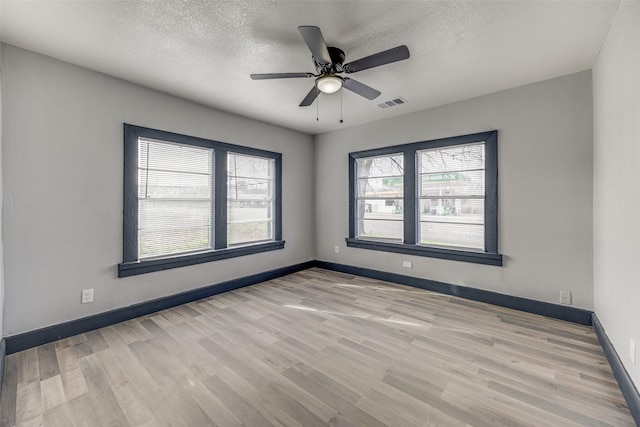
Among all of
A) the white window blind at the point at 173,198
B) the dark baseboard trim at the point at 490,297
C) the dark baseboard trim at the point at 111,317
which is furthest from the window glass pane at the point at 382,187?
the white window blind at the point at 173,198

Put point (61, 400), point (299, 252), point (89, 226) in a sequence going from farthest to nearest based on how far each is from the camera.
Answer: point (299, 252), point (89, 226), point (61, 400)

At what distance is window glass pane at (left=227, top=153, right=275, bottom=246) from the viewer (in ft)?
13.9

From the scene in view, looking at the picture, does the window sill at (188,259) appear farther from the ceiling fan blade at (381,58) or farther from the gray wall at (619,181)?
the gray wall at (619,181)

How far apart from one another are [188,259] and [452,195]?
3.76m

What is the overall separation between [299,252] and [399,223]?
6.48 ft

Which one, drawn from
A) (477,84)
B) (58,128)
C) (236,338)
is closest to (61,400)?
(236,338)

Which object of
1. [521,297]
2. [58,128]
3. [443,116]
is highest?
[443,116]

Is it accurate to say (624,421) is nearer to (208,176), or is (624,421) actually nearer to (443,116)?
(443,116)

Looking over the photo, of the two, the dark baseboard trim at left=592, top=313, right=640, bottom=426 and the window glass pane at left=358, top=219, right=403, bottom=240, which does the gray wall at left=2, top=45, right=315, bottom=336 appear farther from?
the dark baseboard trim at left=592, top=313, right=640, bottom=426

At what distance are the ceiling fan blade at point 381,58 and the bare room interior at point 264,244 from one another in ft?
0.09

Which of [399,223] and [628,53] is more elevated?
[628,53]

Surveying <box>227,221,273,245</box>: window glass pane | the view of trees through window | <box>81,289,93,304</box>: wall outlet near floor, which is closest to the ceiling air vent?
the view of trees through window

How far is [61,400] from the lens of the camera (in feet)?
5.96

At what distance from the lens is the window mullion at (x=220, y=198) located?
3.95 m
